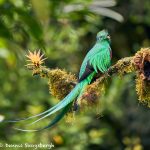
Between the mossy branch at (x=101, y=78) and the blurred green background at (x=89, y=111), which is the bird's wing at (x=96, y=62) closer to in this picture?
the mossy branch at (x=101, y=78)

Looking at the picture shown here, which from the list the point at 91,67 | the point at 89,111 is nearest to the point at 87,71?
the point at 91,67

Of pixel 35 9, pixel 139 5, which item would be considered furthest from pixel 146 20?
pixel 35 9

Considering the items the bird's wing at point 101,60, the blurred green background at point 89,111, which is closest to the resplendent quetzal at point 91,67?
the bird's wing at point 101,60

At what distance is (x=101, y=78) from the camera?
267 centimetres

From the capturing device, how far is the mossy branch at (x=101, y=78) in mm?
2557

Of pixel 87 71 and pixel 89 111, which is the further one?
pixel 89 111

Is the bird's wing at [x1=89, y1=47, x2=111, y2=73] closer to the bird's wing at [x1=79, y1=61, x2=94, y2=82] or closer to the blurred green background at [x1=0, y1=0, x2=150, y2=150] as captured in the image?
the bird's wing at [x1=79, y1=61, x2=94, y2=82]

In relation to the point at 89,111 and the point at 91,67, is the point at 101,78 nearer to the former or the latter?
the point at 91,67

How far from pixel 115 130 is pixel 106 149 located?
314 mm

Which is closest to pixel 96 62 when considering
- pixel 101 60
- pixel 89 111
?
pixel 101 60

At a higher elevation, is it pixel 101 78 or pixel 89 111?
pixel 89 111

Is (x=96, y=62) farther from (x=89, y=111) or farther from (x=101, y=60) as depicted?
(x=89, y=111)

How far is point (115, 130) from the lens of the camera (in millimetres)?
7684

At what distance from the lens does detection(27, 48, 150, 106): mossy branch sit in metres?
2.56
